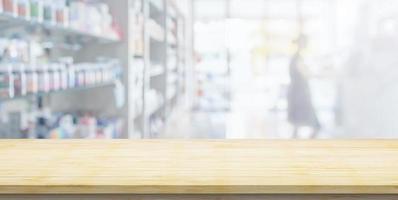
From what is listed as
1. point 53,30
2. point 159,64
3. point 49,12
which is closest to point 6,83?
point 49,12

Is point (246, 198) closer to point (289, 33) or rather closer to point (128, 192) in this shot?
point (128, 192)

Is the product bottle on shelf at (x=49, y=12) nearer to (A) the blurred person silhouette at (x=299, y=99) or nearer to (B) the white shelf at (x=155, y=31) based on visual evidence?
(B) the white shelf at (x=155, y=31)

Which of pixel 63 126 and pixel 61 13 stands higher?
pixel 61 13

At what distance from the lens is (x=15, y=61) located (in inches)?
115

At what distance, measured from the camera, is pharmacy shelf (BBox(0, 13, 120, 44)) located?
2825mm

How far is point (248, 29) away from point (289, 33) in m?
0.41

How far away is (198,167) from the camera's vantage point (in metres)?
1.08

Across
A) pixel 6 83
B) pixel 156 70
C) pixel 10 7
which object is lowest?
pixel 6 83

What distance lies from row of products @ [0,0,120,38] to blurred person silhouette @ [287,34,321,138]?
2.07 meters

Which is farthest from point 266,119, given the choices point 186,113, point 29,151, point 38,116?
point 29,151

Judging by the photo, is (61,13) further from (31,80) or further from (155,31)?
(155,31)

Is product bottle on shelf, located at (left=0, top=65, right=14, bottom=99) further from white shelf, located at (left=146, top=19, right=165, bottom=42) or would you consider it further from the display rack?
white shelf, located at (left=146, top=19, right=165, bottom=42)

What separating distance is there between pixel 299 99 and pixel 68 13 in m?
3.14

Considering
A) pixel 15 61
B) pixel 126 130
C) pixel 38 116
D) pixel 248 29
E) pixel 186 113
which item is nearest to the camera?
pixel 15 61
